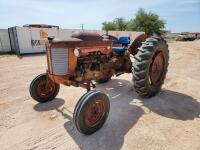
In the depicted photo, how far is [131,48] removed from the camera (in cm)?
500

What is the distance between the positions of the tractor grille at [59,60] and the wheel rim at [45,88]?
3.10 feet

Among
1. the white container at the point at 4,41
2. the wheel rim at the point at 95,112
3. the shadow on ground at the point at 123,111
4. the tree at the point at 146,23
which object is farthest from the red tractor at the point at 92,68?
the tree at the point at 146,23

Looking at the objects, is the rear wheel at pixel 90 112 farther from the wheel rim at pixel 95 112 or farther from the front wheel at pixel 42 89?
the front wheel at pixel 42 89

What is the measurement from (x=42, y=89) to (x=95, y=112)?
5.63ft

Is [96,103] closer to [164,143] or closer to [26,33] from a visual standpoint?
[164,143]

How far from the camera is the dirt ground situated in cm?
287

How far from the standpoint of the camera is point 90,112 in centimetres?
306

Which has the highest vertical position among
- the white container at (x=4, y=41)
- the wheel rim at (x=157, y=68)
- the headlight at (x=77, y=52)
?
the headlight at (x=77, y=52)

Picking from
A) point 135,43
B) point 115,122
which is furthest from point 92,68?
point 135,43

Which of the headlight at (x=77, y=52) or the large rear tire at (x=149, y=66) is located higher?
→ the headlight at (x=77, y=52)

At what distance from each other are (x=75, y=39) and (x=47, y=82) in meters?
1.37

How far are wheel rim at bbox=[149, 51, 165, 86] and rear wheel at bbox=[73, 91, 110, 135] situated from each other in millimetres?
1846

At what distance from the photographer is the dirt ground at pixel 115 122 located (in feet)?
9.42

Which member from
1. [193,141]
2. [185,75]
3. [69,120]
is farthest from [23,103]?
[185,75]
